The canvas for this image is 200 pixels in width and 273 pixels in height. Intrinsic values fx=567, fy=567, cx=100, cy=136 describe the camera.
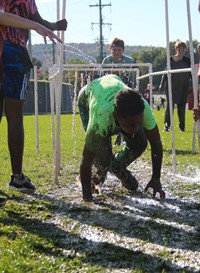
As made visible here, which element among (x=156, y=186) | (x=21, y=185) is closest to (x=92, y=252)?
(x=156, y=186)

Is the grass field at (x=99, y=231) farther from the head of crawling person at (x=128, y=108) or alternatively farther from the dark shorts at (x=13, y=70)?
the dark shorts at (x=13, y=70)

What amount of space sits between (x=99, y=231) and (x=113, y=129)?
87cm

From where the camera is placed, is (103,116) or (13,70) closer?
(103,116)

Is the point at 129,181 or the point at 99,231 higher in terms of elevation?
the point at 129,181

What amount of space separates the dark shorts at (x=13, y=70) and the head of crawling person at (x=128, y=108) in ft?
4.12

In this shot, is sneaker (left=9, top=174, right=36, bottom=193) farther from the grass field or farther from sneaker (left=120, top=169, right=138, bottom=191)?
sneaker (left=120, top=169, right=138, bottom=191)

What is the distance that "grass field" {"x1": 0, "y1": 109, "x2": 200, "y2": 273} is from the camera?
3.10 metres

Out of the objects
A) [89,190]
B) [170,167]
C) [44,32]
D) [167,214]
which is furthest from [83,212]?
[170,167]

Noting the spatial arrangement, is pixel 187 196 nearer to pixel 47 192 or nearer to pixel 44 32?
pixel 47 192

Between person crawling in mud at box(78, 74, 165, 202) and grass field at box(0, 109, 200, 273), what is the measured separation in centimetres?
19

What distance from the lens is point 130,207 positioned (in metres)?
4.59

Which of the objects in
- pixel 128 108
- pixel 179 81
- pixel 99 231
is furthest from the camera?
pixel 179 81

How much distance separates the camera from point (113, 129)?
14.2 feet

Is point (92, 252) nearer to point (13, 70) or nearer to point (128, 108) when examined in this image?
point (128, 108)
